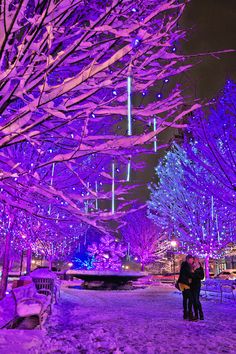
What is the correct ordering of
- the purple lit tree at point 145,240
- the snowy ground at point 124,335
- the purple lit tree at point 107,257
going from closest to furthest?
the snowy ground at point 124,335
the purple lit tree at point 107,257
the purple lit tree at point 145,240

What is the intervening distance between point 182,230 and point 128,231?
73.2ft

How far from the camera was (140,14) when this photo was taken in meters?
6.03

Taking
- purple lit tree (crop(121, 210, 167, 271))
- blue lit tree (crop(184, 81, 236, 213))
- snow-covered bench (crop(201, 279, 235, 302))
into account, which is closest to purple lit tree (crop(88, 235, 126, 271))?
purple lit tree (crop(121, 210, 167, 271))

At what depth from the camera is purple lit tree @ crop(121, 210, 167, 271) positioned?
45.1 meters

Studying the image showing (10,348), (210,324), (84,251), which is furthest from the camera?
(84,251)

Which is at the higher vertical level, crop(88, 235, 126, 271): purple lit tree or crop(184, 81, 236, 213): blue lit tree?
crop(184, 81, 236, 213): blue lit tree

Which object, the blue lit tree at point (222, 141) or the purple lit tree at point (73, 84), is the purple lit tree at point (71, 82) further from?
the blue lit tree at point (222, 141)

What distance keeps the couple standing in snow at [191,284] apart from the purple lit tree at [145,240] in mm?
35590

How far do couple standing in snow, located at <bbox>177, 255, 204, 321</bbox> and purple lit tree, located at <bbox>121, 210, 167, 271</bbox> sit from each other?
35590 mm

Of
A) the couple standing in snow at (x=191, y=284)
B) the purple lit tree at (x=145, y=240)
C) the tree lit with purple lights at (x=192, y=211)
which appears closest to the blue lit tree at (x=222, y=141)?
the tree lit with purple lights at (x=192, y=211)

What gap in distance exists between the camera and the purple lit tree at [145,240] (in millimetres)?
45125

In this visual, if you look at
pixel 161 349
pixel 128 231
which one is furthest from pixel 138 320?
pixel 128 231

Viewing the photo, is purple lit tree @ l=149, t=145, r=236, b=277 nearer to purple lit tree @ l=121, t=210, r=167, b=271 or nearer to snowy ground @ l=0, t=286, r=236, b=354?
snowy ground @ l=0, t=286, r=236, b=354

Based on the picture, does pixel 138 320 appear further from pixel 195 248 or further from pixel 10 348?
pixel 195 248
